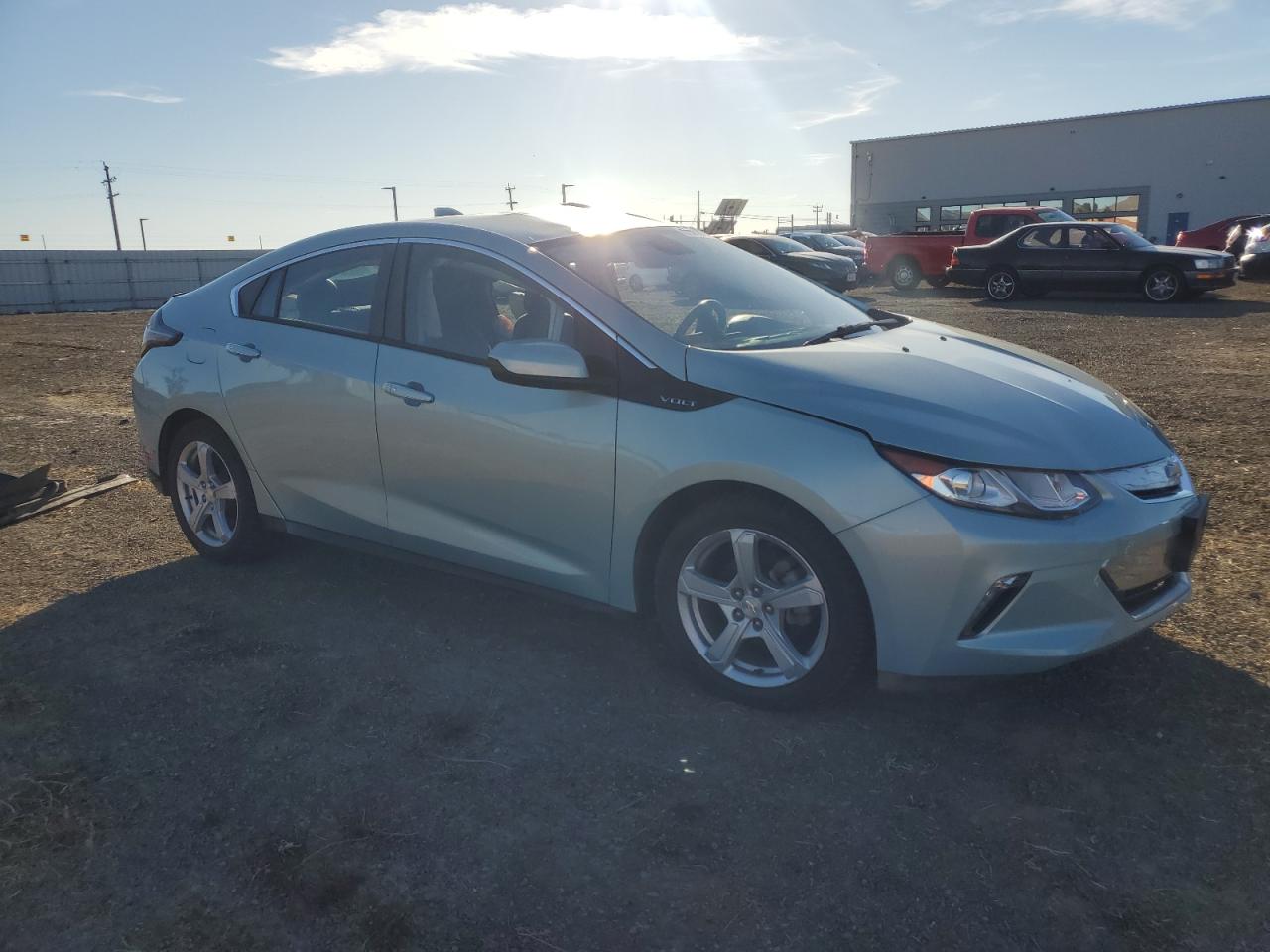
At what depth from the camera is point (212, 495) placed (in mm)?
4738

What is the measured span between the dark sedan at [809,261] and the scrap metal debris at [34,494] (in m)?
15.0

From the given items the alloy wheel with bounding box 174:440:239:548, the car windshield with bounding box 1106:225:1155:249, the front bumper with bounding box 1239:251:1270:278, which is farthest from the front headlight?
the front bumper with bounding box 1239:251:1270:278

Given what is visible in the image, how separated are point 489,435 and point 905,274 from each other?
22.3 metres

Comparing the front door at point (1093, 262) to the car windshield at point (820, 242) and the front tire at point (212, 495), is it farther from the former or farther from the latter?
the front tire at point (212, 495)

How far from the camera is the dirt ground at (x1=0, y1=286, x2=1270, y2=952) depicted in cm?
237

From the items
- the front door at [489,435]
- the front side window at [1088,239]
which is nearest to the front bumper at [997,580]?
the front door at [489,435]

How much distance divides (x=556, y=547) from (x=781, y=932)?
1.65 metres

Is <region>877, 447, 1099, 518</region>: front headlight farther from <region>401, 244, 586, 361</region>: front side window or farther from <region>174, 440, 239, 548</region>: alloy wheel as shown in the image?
<region>174, 440, 239, 548</region>: alloy wheel

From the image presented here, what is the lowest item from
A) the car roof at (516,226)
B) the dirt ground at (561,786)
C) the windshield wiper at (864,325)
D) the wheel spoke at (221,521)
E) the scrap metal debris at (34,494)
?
the dirt ground at (561,786)

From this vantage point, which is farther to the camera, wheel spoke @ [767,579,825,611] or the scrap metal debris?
the scrap metal debris

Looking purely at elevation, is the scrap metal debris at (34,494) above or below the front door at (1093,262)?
below

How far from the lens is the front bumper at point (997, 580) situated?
2826 mm

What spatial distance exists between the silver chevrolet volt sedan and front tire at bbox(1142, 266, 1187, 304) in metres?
15.4

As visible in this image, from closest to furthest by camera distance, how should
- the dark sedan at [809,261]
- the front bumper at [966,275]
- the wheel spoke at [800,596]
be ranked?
the wheel spoke at [800,596] < the front bumper at [966,275] < the dark sedan at [809,261]
